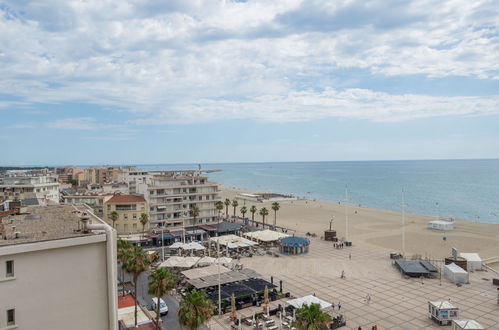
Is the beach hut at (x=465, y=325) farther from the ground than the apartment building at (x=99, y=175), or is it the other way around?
the apartment building at (x=99, y=175)

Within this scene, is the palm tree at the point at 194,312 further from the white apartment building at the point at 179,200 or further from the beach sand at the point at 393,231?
the beach sand at the point at 393,231

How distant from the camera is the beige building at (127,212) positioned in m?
70.2

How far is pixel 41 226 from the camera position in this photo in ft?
69.3

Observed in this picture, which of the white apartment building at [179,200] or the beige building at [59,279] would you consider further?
the white apartment building at [179,200]

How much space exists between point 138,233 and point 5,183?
3724 cm

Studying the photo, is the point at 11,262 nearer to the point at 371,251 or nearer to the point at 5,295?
the point at 5,295

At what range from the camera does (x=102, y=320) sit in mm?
18062

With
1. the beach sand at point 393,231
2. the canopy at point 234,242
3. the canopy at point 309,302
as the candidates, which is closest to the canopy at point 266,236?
the canopy at point 234,242

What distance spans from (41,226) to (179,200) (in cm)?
5439

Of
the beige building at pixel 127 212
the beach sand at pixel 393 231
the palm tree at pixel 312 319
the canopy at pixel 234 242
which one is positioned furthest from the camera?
the beige building at pixel 127 212

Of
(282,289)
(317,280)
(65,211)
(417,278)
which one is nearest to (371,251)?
(417,278)

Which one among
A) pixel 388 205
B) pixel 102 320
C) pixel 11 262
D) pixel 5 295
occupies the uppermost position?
pixel 11 262

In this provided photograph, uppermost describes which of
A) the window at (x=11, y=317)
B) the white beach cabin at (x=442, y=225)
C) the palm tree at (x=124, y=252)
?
the window at (x=11, y=317)

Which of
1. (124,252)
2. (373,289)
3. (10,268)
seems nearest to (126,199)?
(124,252)
